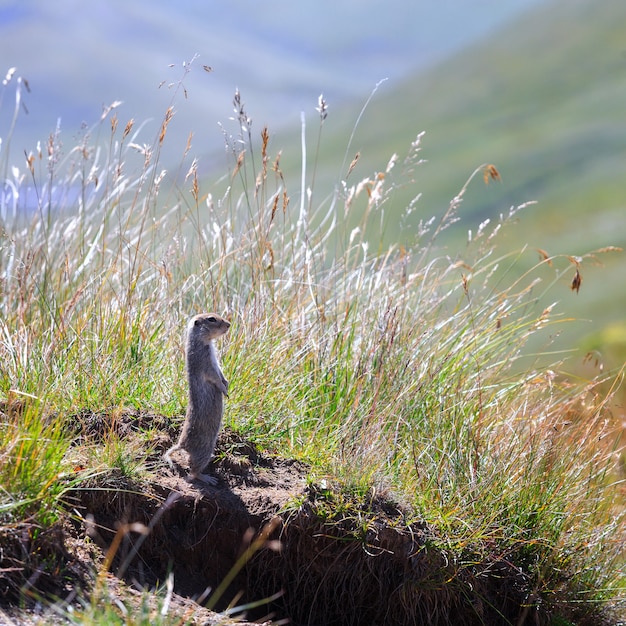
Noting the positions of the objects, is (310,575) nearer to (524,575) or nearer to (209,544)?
(209,544)

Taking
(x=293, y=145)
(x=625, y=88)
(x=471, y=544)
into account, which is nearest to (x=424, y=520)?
(x=471, y=544)

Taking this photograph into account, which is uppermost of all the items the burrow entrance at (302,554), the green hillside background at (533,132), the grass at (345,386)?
the green hillside background at (533,132)

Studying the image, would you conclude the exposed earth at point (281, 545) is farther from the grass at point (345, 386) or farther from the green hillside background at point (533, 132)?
the green hillside background at point (533, 132)

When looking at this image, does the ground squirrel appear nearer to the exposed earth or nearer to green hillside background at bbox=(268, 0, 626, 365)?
the exposed earth

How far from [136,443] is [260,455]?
0.66 m

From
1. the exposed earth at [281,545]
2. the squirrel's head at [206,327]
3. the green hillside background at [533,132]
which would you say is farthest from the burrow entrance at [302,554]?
the green hillside background at [533,132]

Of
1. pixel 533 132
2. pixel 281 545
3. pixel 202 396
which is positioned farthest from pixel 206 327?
pixel 533 132

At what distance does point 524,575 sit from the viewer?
3.93 m

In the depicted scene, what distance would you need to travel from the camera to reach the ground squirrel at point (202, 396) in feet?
11.8

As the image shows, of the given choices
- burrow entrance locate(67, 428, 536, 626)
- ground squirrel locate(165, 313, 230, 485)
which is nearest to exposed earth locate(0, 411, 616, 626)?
burrow entrance locate(67, 428, 536, 626)

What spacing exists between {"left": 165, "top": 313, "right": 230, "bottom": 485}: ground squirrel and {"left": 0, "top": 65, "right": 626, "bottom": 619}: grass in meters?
0.23

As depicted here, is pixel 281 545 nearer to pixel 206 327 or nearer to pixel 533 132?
pixel 206 327

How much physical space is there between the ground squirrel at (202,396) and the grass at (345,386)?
0.23 meters

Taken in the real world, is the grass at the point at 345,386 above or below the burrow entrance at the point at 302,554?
above
